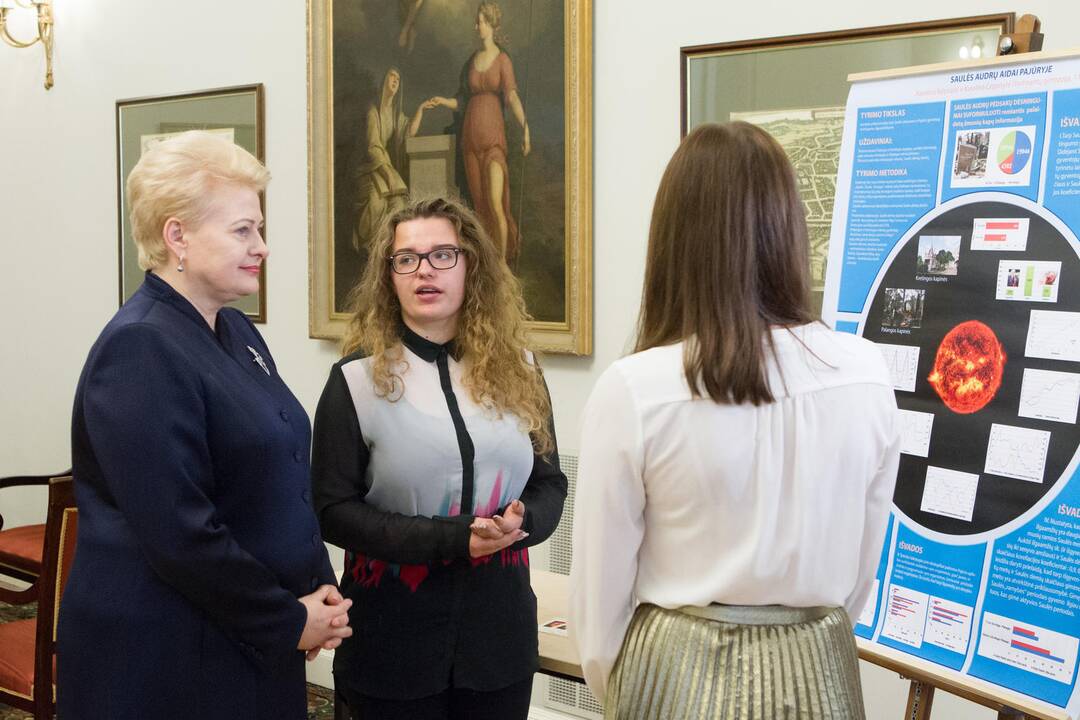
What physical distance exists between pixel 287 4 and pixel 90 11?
46.8 inches

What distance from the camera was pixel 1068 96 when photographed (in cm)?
191

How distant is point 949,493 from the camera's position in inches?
78.4

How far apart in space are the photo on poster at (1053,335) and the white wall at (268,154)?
0.92m

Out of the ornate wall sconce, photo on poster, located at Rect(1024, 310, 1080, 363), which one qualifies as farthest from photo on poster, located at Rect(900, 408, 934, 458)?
the ornate wall sconce

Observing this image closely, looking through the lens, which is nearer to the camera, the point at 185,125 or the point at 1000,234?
the point at 1000,234

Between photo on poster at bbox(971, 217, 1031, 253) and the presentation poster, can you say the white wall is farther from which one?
photo on poster at bbox(971, 217, 1031, 253)

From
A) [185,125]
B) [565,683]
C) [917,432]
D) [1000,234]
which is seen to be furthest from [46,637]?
[1000,234]

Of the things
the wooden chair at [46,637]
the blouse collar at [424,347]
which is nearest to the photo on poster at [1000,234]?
the blouse collar at [424,347]

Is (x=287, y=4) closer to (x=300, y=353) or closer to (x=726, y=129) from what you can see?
(x=300, y=353)

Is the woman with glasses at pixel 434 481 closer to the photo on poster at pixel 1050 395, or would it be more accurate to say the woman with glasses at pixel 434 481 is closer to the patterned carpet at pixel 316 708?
the photo on poster at pixel 1050 395

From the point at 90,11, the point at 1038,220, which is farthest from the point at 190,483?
the point at 90,11

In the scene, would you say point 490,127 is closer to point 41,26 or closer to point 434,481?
point 434,481

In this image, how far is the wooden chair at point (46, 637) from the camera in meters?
2.68

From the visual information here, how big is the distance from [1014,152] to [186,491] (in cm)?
161
